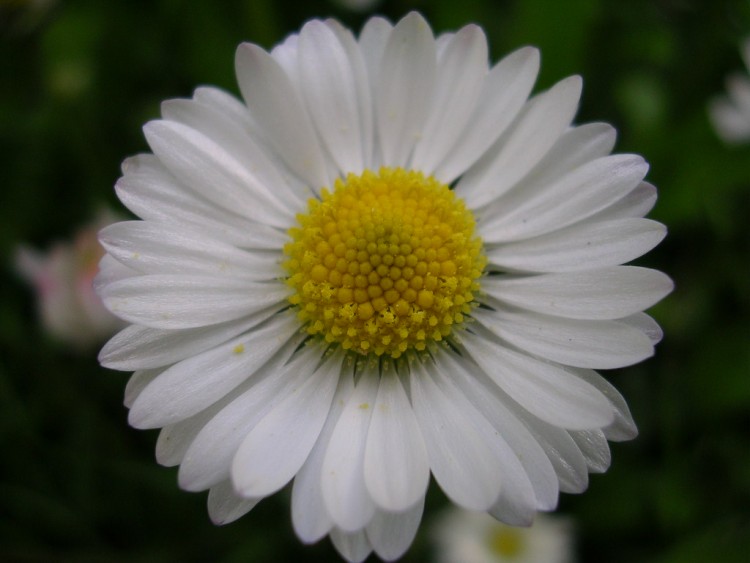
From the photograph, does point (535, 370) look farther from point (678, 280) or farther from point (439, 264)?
point (678, 280)

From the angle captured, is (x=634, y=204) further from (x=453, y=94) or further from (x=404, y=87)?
(x=404, y=87)

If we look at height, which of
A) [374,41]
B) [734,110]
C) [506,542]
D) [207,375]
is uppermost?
[374,41]

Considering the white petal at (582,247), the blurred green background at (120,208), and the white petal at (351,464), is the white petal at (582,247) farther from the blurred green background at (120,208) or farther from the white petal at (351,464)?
the blurred green background at (120,208)

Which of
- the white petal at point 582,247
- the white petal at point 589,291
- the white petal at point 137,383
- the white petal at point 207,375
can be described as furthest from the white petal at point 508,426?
the white petal at point 137,383

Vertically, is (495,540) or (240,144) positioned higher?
(240,144)

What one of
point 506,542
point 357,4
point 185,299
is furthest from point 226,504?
point 357,4

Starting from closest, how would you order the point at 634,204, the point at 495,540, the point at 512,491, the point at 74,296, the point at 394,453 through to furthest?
the point at 512,491, the point at 394,453, the point at 634,204, the point at 74,296, the point at 495,540
